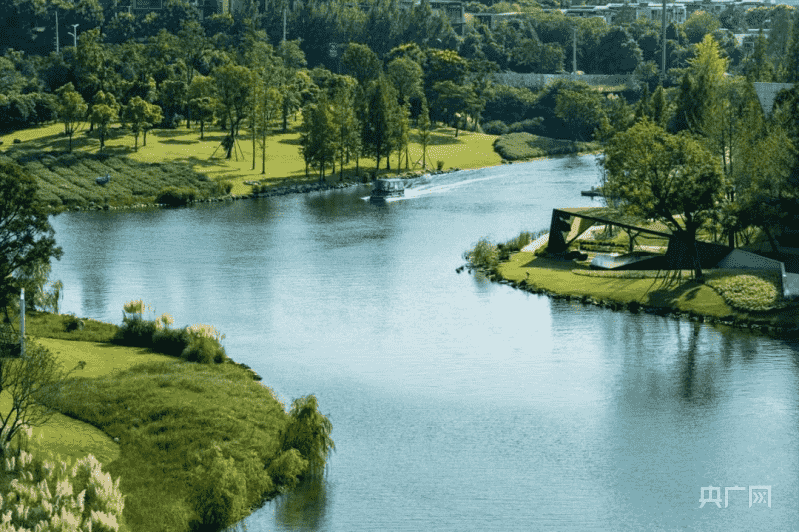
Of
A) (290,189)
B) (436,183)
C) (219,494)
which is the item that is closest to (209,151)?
(290,189)

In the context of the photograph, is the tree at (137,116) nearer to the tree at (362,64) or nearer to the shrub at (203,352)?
the tree at (362,64)

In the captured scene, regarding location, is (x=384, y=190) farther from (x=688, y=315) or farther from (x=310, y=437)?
(x=310, y=437)

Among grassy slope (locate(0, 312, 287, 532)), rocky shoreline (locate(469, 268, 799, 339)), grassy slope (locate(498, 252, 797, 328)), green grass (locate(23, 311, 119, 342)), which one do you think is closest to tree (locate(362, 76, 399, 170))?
grassy slope (locate(498, 252, 797, 328))

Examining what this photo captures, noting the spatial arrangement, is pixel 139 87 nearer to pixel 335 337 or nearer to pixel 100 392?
pixel 335 337

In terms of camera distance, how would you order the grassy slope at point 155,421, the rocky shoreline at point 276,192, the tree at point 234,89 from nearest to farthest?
the grassy slope at point 155,421 < the rocky shoreline at point 276,192 < the tree at point 234,89

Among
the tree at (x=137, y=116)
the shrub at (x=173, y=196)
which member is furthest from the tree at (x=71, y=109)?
the shrub at (x=173, y=196)

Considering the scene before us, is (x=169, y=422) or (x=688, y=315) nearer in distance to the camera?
(x=169, y=422)
